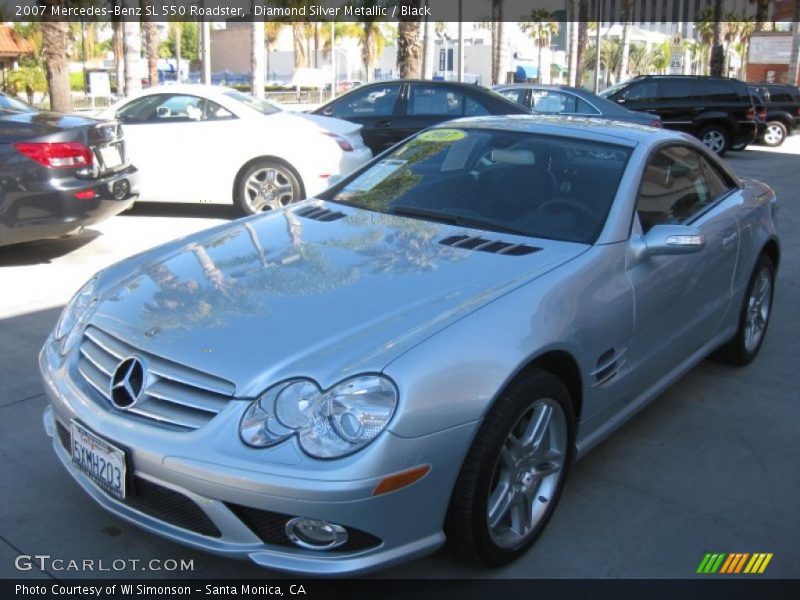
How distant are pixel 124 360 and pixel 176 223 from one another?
644 centimetres

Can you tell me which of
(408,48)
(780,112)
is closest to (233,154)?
(408,48)

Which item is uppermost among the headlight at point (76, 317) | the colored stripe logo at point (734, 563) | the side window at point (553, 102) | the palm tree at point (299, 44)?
the palm tree at point (299, 44)

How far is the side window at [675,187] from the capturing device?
407cm

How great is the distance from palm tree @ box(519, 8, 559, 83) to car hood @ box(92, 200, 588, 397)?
5717cm

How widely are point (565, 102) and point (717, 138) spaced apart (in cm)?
566

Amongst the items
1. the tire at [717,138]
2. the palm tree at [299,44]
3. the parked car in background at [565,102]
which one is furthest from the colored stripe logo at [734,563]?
the palm tree at [299,44]

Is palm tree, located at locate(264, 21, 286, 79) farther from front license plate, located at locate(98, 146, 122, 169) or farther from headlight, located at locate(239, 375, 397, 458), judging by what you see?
headlight, located at locate(239, 375, 397, 458)

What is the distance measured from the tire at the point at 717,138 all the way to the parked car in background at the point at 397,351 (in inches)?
599

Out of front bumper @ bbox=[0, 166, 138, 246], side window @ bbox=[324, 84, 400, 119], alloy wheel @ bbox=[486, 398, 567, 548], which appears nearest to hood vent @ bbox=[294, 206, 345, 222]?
alloy wheel @ bbox=[486, 398, 567, 548]

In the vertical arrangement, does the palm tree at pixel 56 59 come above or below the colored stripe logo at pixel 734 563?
above

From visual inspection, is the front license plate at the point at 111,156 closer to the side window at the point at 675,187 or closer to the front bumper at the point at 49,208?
the front bumper at the point at 49,208

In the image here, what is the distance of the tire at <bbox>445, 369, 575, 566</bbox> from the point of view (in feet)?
9.31

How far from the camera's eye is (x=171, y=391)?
9.11 ft

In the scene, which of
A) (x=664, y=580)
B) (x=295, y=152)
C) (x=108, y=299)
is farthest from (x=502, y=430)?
(x=295, y=152)
